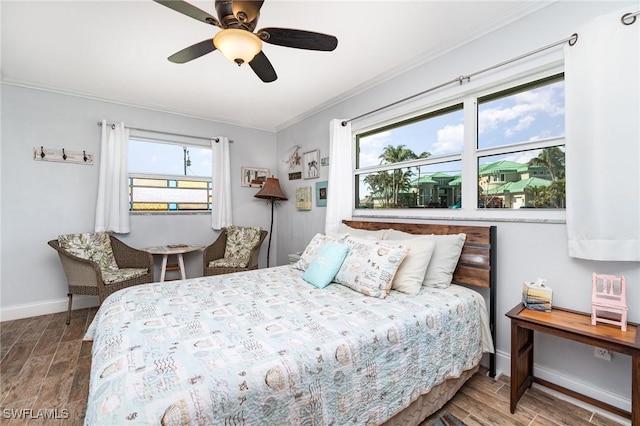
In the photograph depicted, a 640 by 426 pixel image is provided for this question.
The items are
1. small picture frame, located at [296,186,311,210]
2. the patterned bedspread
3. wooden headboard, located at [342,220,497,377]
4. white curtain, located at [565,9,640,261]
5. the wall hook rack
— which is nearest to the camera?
the patterned bedspread

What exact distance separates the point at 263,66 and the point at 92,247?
9.50 feet

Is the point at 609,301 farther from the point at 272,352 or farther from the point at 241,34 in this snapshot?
the point at 241,34

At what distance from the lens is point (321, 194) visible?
379cm

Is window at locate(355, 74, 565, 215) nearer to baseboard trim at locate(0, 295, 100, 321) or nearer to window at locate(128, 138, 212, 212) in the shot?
window at locate(128, 138, 212, 212)

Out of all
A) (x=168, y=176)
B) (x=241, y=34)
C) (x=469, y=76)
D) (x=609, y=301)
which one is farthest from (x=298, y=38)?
(x=168, y=176)

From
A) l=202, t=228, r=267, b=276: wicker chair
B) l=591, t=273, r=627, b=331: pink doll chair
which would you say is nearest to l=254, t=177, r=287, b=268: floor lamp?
l=202, t=228, r=267, b=276: wicker chair

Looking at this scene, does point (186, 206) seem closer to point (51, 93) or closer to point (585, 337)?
point (51, 93)

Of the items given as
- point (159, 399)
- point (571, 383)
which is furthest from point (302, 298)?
point (571, 383)

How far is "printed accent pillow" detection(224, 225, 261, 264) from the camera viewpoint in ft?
12.8

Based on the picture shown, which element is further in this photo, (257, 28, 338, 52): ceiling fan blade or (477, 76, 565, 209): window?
(477, 76, 565, 209): window

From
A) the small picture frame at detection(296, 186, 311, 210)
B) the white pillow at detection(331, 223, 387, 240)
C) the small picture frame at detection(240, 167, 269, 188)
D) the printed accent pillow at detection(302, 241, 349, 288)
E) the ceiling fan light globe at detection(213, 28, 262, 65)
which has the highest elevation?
the ceiling fan light globe at detection(213, 28, 262, 65)

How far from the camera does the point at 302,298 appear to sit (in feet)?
5.77

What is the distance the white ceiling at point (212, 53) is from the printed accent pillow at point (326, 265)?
1.70 meters

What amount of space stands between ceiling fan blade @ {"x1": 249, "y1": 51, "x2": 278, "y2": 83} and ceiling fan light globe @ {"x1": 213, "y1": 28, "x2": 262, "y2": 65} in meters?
0.21
